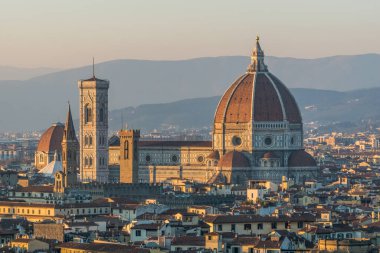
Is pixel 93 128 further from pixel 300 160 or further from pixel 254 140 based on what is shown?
pixel 300 160

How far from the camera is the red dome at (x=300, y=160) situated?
484 feet

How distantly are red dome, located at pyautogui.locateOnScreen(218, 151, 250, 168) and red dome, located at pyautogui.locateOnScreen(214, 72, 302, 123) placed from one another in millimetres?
4837

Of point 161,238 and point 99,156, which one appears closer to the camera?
point 161,238

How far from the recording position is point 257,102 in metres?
152

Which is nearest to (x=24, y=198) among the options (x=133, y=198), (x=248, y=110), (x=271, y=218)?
(x=133, y=198)

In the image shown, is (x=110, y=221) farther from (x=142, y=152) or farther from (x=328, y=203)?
(x=142, y=152)

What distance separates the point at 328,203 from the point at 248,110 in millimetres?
45128

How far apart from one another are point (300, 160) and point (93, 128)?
19.3 meters

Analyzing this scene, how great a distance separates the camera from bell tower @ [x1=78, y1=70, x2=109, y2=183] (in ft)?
509

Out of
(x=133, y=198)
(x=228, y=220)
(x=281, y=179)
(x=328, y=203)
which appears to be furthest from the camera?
(x=281, y=179)

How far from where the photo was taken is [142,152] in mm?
157625

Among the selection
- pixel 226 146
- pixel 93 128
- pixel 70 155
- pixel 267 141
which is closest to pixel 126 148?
pixel 226 146

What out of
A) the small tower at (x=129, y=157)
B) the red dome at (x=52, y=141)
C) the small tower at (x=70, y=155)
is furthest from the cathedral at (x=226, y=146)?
the red dome at (x=52, y=141)

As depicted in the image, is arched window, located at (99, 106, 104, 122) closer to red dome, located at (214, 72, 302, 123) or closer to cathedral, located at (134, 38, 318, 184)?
cathedral, located at (134, 38, 318, 184)
